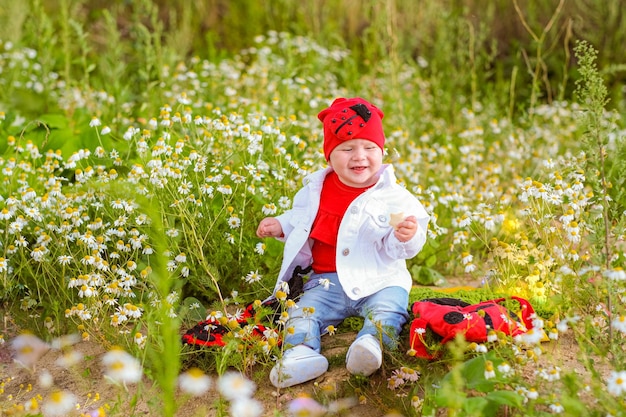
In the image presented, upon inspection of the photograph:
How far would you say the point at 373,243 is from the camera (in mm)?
2973

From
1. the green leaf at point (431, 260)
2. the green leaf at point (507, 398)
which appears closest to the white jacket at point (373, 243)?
the green leaf at point (507, 398)

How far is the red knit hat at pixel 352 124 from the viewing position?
2936mm

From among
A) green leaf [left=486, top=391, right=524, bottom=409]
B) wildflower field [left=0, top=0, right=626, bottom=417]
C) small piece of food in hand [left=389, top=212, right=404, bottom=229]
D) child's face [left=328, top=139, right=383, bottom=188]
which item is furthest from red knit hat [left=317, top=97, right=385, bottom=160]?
green leaf [left=486, top=391, right=524, bottom=409]

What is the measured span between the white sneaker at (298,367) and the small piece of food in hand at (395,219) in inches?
21.6

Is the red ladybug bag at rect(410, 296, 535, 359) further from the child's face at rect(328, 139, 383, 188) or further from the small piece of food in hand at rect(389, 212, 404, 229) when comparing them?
the child's face at rect(328, 139, 383, 188)

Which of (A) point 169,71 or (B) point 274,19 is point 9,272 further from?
(B) point 274,19

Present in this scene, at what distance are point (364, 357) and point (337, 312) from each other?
17.4 inches

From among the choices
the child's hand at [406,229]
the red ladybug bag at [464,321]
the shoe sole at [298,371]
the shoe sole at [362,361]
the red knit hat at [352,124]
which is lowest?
the shoe sole at [298,371]

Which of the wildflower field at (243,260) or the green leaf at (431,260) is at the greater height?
the wildflower field at (243,260)

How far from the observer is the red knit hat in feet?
9.63

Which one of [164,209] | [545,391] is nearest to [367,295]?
[545,391]

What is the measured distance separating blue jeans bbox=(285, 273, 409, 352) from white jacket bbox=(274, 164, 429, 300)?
55 millimetres

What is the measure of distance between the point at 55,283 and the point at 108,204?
425 mm

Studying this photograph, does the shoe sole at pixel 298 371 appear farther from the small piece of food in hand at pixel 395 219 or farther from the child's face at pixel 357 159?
the child's face at pixel 357 159
